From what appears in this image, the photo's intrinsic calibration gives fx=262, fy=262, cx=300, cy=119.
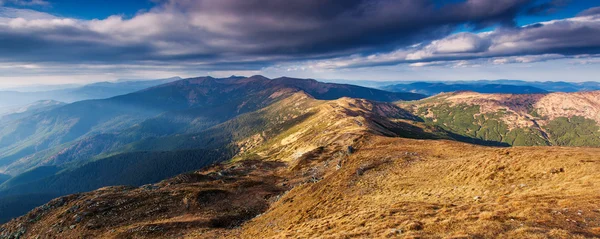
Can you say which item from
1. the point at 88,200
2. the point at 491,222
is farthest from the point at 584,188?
the point at 88,200

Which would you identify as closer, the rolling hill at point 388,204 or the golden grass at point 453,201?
the golden grass at point 453,201

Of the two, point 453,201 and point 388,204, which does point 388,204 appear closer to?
point 388,204

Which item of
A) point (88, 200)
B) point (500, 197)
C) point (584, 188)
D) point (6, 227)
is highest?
point (584, 188)

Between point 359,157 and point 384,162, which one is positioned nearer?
point 384,162

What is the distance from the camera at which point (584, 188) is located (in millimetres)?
28141

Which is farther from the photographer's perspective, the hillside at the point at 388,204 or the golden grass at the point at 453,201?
the hillside at the point at 388,204

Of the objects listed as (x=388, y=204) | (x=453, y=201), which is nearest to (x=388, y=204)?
(x=388, y=204)

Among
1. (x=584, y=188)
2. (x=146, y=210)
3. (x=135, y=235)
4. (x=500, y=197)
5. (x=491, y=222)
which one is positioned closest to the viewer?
(x=491, y=222)

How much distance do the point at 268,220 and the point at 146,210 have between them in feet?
95.1

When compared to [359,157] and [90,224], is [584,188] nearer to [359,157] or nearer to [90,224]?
[359,157]

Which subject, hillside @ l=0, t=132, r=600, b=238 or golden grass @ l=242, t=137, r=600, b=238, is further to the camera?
hillside @ l=0, t=132, r=600, b=238

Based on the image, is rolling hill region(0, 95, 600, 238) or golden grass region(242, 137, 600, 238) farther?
rolling hill region(0, 95, 600, 238)

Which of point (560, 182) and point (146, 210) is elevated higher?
point (560, 182)

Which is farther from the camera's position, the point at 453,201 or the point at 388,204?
the point at 388,204
